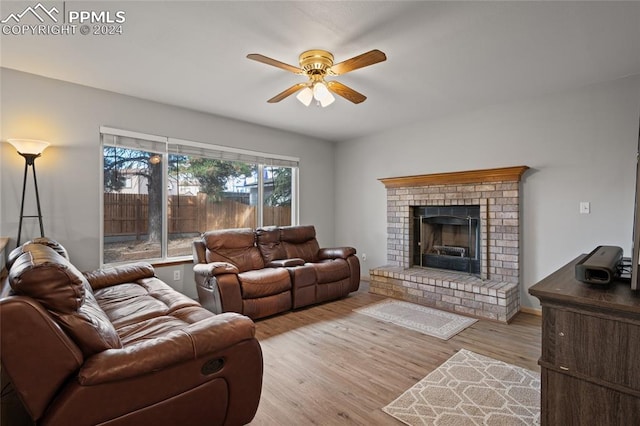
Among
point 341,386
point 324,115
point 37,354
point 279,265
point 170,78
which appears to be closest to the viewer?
point 37,354

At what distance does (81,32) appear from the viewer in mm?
2205

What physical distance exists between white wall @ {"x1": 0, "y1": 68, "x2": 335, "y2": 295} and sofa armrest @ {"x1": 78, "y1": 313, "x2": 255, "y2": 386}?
2473 mm

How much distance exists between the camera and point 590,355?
122 centimetres

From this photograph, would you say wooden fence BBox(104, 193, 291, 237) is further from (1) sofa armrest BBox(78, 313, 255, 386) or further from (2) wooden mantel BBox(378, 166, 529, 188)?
(1) sofa armrest BBox(78, 313, 255, 386)

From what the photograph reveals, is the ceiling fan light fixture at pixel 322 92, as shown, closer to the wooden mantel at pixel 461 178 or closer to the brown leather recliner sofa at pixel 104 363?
the brown leather recliner sofa at pixel 104 363

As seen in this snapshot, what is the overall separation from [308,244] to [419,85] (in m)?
2.64

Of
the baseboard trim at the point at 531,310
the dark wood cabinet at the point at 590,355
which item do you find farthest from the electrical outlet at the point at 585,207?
the dark wood cabinet at the point at 590,355

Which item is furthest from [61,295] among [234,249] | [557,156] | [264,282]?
[557,156]

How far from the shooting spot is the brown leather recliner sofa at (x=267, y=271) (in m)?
3.18

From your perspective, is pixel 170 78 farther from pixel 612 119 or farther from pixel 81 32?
pixel 612 119

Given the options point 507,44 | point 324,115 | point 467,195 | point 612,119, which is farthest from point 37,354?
point 612,119

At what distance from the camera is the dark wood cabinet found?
1.15 m

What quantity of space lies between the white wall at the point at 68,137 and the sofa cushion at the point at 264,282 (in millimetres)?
1145

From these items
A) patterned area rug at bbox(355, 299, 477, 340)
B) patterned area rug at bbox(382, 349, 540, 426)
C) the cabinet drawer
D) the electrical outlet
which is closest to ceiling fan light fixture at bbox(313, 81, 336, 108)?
the cabinet drawer
